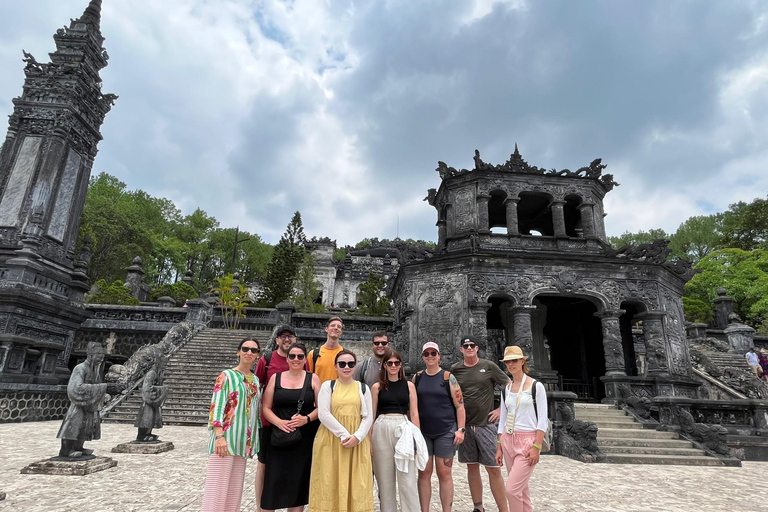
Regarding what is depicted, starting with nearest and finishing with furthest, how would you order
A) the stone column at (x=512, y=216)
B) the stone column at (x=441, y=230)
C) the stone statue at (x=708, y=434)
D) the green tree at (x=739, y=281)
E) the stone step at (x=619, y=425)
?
the stone statue at (x=708, y=434)
the stone step at (x=619, y=425)
the stone column at (x=512, y=216)
the stone column at (x=441, y=230)
the green tree at (x=739, y=281)

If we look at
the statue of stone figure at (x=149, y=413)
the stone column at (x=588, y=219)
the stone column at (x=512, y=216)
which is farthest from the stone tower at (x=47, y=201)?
the stone column at (x=588, y=219)

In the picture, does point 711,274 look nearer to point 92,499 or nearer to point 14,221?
point 92,499

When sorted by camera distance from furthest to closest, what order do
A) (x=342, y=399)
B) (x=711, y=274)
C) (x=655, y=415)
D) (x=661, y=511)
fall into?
(x=711, y=274), (x=655, y=415), (x=661, y=511), (x=342, y=399)

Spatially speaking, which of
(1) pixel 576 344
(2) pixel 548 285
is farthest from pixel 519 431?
(1) pixel 576 344

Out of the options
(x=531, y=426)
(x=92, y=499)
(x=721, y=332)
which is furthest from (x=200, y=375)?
(x=721, y=332)

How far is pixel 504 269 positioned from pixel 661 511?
8742 millimetres

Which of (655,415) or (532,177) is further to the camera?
(532,177)

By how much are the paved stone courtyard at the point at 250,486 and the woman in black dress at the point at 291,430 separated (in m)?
1.40

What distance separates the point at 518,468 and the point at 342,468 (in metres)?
1.67

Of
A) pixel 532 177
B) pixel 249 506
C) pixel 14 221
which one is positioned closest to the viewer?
pixel 249 506

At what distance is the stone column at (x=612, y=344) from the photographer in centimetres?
1240

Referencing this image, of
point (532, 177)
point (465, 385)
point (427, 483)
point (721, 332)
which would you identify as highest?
point (532, 177)

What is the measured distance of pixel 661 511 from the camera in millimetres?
4797

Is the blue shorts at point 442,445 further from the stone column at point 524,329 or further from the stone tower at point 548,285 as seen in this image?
the stone column at point 524,329
